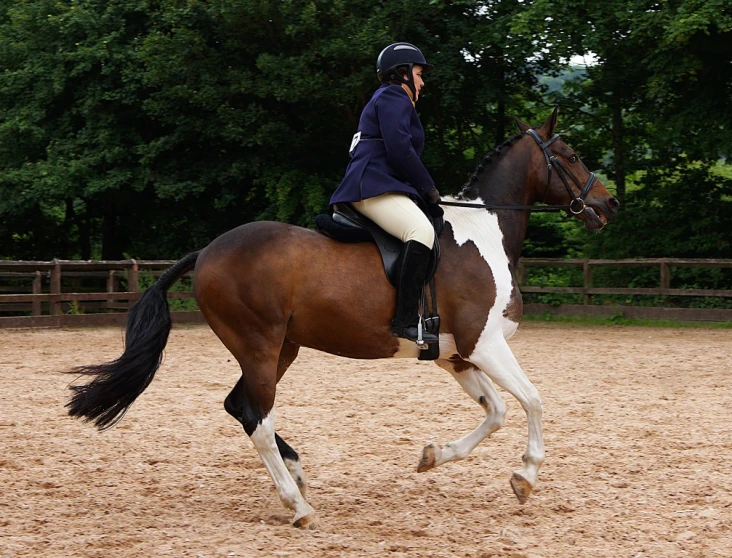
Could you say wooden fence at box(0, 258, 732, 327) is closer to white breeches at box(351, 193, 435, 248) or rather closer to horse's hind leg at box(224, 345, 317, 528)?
horse's hind leg at box(224, 345, 317, 528)

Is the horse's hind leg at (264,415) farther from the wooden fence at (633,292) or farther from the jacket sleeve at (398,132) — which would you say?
the wooden fence at (633,292)

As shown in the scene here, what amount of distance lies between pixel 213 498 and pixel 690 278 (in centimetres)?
1442

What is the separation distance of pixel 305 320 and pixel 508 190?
1.77 m

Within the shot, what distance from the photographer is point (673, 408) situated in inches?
354

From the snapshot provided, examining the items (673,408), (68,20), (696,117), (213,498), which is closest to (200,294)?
(213,498)

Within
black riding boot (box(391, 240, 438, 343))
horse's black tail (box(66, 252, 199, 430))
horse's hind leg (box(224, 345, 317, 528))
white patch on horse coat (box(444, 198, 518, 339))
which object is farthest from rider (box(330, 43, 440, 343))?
horse's black tail (box(66, 252, 199, 430))

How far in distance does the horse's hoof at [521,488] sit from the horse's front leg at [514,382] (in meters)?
0.02

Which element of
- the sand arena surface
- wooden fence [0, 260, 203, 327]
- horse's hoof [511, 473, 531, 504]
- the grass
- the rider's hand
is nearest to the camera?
the sand arena surface

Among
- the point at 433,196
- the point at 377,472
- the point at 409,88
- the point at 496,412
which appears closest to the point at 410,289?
the point at 433,196

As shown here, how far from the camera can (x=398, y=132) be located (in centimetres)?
570

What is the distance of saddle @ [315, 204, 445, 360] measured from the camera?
18.9 ft

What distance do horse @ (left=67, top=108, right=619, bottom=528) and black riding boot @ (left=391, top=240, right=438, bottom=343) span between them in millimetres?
88

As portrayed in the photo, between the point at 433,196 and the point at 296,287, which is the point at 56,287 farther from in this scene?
the point at 433,196

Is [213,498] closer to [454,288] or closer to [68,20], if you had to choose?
[454,288]
